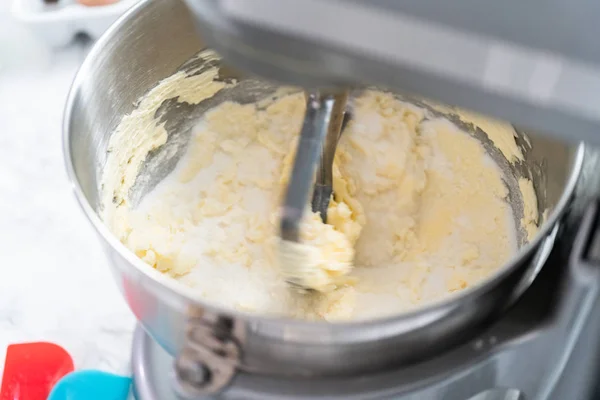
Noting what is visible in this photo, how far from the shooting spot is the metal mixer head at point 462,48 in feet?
0.89

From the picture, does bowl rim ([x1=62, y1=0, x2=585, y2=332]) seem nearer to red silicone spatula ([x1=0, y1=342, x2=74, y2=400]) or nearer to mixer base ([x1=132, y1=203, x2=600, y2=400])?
mixer base ([x1=132, y1=203, x2=600, y2=400])

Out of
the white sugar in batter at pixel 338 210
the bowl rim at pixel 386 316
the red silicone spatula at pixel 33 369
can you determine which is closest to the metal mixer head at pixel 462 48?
the bowl rim at pixel 386 316

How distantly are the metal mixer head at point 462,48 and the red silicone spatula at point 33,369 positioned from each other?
54cm

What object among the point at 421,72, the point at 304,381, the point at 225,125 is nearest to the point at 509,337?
Result: the point at 304,381

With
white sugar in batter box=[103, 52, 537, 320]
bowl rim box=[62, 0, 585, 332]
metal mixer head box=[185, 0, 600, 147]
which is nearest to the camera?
metal mixer head box=[185, 0, 600, 147]

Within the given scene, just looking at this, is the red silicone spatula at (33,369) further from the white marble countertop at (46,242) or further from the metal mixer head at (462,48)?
the metal mixer head at (462,48)

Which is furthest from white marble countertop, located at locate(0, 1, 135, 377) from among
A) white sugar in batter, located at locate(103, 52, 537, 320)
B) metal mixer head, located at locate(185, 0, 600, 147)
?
metal mixer head, located at locate(185, 0, 600, 147)

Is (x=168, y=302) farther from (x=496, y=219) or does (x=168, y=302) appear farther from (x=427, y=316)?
(x=496, y=219)

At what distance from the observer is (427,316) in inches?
16.8

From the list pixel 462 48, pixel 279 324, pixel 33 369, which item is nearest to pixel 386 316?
pixel 279 324

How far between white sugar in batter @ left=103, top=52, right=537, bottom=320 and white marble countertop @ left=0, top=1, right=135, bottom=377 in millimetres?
131

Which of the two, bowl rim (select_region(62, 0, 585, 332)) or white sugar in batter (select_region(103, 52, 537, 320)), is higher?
bowl rim (select_region(62, 0, 585, 332))

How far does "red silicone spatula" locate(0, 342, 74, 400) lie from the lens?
0.69 m

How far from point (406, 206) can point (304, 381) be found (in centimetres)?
33
